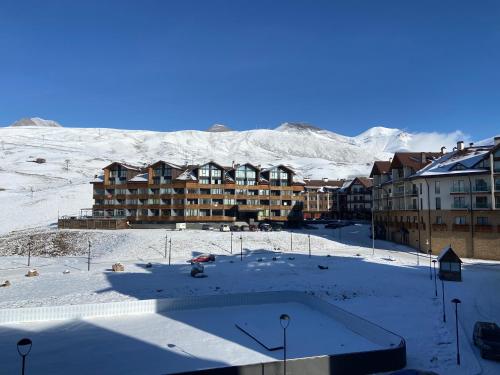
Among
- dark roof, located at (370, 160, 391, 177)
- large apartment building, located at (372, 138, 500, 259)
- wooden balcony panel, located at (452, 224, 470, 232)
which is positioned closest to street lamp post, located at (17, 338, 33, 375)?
large apartment building, located at (372, 138, 500, 259)

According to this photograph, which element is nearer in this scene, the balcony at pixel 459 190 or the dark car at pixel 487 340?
the dark car at pixel 487 340

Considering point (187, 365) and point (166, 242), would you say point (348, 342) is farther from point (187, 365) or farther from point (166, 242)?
point (166, 242)

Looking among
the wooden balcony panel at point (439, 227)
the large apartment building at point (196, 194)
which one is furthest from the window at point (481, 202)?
the large apartment building at point (196, 194)

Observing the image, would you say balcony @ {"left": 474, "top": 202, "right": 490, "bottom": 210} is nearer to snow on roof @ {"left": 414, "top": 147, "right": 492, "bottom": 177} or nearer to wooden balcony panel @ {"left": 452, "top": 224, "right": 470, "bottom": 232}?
wooden balcony panel @ {"left": 452, "top": 224, "right": 470, "bottom": 232}

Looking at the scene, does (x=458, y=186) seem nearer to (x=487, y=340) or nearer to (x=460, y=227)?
(x=460, y=227)

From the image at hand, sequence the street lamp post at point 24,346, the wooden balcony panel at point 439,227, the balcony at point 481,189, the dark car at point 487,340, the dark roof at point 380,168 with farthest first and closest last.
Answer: the dark roof at point 380,168, the wooden balcony panel at point 439,227, the balcony at point 481,189, the dark car at point 487,340, the street lamp post at point 24,346

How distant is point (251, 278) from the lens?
1796 inches

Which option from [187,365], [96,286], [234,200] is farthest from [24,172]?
[187,365]

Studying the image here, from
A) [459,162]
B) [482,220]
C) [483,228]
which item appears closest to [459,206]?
[482,220]

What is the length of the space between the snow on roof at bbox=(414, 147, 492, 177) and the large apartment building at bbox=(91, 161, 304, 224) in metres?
35.0

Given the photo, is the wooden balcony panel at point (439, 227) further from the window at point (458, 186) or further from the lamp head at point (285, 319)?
the lamp head at point (285, 319)

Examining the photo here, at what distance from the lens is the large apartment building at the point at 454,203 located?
59875 millimetres

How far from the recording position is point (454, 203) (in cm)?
6331

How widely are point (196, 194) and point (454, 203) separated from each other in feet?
173
